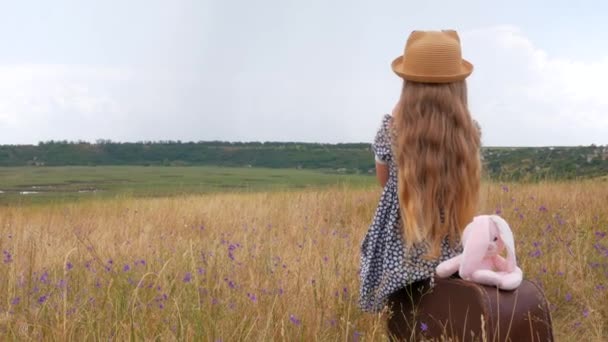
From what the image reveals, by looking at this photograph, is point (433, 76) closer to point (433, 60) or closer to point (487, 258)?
point (433, 60)

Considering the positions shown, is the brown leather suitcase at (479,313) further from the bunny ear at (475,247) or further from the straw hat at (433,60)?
the straw hat at (433,60)

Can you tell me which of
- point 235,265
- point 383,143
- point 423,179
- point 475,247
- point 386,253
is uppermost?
point 383,143

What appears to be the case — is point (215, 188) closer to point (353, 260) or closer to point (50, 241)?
point (50, 241)

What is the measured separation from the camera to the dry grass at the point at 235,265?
2.97 meters

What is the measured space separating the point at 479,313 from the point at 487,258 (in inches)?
13.2

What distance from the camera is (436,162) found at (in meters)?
3.68

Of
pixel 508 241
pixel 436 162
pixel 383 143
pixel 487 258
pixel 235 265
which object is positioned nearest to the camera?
pixel 508 241

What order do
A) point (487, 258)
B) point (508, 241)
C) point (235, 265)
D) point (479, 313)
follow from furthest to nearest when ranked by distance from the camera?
point (235, 265), point (487, 258), point (508, 241), point (479, 313)

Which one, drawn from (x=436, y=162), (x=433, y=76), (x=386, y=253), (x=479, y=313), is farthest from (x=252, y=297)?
(x=433, y=76)

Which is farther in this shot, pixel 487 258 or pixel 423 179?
pixel 423 179

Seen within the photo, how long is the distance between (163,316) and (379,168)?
1509 millimetres

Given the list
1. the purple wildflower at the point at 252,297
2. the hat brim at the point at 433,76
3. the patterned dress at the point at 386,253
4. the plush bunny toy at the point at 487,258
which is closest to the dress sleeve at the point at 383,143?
the patterned dress at the point at 386,253

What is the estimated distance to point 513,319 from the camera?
313cm

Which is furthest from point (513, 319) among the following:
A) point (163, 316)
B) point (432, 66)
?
point (163, 316)
